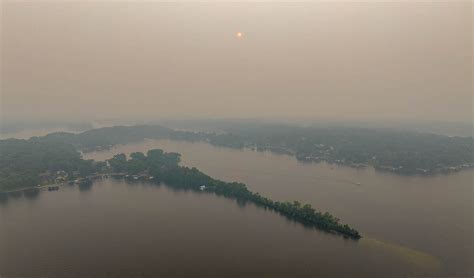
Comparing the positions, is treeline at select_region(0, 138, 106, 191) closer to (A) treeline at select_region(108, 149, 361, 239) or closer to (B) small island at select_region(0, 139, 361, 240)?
(B) small island at select_region(0, 139, 361, 240)

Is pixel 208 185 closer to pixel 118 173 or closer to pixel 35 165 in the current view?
pixel 118 173

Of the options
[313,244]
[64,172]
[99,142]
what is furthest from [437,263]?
[99,142]

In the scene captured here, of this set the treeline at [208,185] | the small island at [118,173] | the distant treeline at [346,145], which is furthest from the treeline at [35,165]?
the distant treeline at [346,145]

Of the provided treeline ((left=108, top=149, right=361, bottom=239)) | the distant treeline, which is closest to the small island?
treeline ((left=108, top=149, right=361, bottom=239))

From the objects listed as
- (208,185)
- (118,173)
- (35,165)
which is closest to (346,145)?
(208,185)

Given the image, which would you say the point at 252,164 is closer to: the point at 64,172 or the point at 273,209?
the point at 273,209

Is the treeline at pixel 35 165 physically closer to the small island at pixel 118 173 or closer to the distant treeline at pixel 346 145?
the small island at pixel 118 173
